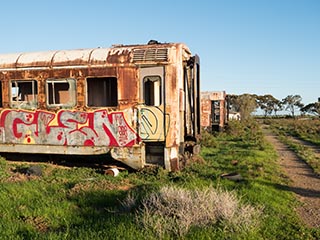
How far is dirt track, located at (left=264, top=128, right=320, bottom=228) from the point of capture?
247 inches

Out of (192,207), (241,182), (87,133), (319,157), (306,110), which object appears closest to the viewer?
(192,207)

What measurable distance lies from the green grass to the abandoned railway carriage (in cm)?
67

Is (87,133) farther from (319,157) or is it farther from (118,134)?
(319,157)

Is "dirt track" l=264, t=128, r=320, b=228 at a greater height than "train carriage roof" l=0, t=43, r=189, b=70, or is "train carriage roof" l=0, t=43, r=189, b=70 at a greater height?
Answer: "train carriage roof" l=0, t=43, r=189, b=70

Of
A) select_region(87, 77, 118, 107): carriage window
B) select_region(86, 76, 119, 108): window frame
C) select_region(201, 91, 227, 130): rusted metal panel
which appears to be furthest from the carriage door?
select_region(201, 91, 227, 130): rusted metal panel

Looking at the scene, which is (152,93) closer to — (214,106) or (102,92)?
(102,92)

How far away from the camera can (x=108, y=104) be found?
10.8m

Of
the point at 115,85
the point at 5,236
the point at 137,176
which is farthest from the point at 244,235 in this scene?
the point at 115,85

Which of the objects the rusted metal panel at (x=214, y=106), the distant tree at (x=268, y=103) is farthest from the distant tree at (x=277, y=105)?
the rusted metal panel at (x=214, y=106)

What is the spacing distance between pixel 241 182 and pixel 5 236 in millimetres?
5071

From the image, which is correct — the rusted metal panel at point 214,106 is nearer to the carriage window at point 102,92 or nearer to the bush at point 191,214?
the carriage window at point 102,92

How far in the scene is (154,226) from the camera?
4570 millimetres

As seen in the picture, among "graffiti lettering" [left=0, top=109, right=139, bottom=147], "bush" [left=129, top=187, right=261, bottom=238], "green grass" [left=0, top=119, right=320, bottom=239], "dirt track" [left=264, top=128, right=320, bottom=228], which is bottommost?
"dirt track" [left=264, top=128, right=320, bottom=228]

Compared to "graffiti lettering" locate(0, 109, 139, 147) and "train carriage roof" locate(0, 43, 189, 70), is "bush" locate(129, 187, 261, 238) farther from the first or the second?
"train carriage roof" locate(0, 43, 189, 70)
